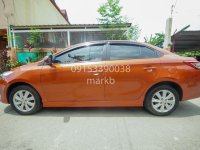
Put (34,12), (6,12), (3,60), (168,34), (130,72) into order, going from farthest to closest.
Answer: (34,12) → (6,12) → (168,34) → (3,60) → (130,72)

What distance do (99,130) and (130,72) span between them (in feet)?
4.50

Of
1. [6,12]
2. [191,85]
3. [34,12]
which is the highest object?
[34,12]

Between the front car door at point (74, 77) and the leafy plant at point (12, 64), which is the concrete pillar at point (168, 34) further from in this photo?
the leafy plant at point (12, 64)

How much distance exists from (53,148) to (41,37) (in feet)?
31.4

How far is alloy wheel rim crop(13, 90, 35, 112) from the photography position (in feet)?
12.9

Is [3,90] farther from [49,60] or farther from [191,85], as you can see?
[191,85]

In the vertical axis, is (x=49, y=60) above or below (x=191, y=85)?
above

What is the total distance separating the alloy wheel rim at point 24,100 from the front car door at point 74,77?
0.40 meters

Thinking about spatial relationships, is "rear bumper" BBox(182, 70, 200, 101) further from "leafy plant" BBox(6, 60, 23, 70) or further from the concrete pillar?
"leafy plant" BBox(6, 60, 23, 70)

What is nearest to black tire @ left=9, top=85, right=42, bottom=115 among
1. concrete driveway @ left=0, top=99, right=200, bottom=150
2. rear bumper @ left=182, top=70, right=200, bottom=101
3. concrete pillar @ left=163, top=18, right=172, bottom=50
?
concrete driveway @ left=0, top=99, right=200, bottom=150

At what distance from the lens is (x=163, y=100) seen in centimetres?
381

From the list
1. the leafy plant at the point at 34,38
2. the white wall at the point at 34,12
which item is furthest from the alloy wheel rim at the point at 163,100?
the white wall at the point at 34,12

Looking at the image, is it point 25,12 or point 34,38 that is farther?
point 25,12

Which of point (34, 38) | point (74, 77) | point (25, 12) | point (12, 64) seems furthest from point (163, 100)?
point (25, 12)
